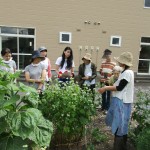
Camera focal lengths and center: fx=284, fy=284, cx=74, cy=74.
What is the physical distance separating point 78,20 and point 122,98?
34.1ft

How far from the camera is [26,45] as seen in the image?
14.4 m

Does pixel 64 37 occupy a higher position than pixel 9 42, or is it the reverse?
pixel 64 37

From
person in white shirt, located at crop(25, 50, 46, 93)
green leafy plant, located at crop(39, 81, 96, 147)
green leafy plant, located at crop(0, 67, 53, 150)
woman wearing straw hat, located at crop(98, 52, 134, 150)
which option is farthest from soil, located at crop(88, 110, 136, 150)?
green leafy plant, located at crop(0, 67, 53, 150)

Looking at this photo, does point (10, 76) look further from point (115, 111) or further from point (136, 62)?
point (136, 62)

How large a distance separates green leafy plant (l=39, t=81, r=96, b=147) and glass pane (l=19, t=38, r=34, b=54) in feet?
33.7

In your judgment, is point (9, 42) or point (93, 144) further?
point (9, 42)

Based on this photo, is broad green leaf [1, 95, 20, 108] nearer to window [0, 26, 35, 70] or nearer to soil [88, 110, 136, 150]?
soil [88, 110, 136, 150]

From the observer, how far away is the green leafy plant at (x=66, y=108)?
13.1ft

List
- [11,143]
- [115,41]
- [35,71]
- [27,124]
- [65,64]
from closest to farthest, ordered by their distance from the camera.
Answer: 1. [27,124]
2. [11,143]
3. [35,71]
4. [65,64]
5. [115,41]

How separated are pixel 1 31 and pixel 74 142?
10612 millimetres

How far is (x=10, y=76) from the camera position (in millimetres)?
2641

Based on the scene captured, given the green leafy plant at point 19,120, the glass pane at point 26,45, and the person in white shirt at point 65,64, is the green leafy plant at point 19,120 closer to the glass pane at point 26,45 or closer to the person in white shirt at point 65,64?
the person in white shirt at point 65,64

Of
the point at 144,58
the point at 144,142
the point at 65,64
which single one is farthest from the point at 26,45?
the point at 144,142

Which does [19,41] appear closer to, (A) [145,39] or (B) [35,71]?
(A) [145,39]
